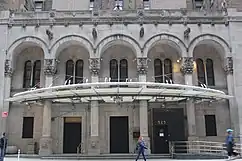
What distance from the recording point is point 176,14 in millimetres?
25328

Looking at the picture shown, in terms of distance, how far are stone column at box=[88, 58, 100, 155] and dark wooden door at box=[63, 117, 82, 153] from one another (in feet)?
10.6

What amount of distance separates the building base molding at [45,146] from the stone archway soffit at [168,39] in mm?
11114

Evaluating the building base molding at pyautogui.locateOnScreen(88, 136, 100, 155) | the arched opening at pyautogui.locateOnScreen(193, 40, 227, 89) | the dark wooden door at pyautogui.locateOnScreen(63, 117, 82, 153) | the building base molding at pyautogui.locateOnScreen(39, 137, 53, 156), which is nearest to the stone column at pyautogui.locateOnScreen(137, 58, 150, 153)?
the building base molding at pyautogui.locateOnScreen(88, 136, 100, 155)

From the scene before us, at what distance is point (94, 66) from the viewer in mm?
24203

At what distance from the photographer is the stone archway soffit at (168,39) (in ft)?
80.4

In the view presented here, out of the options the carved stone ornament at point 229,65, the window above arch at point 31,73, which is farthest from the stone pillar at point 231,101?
the window above arch at point 31,73

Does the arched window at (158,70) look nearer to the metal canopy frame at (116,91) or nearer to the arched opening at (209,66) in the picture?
the arched opening at (209,66)

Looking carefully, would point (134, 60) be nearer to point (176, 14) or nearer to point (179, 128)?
point (176, 14)

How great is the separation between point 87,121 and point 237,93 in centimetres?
1362

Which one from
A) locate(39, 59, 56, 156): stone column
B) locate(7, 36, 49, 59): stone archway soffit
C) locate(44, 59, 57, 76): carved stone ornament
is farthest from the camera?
locate(7, 36, 49, 59): stone archway soffit

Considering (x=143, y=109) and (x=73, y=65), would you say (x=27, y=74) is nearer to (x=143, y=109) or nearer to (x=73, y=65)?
(x=73, y=65)

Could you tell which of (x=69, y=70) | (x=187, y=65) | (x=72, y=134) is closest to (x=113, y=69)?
(x=69, y=70)

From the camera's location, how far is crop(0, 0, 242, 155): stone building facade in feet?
80.2

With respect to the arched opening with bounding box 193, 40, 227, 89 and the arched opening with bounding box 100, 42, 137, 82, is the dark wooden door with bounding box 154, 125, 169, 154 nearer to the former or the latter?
the arched opening with bounding box 100, 42, 137, 82
